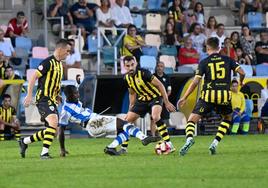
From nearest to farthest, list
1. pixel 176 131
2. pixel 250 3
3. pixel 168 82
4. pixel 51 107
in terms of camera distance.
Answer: pixel 51 107, pixel 168 82, pixel 176 131, pixel 250 3

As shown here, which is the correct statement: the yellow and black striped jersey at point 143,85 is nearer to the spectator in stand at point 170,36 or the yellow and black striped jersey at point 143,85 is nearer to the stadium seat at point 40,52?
the stadium seat at point 40,52

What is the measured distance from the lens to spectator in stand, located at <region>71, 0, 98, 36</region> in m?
30.7

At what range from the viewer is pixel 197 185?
42.5 ft

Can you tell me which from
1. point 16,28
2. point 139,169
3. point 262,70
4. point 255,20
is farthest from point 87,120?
point 255,20

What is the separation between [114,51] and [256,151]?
10678 mm

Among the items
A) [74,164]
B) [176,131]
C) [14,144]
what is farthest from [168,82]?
[74,164]

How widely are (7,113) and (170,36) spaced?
20.4 ft

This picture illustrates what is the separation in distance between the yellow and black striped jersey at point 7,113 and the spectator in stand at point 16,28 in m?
Answer: 2.74

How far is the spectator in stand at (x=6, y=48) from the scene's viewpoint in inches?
1140

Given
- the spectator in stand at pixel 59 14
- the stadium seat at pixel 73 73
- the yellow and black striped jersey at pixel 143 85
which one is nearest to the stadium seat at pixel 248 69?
the stadium seat at pixel 73 73

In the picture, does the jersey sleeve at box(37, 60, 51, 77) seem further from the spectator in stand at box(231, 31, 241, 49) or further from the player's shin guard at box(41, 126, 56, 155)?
the spectator in stand at box(231, 31, 241, 49)

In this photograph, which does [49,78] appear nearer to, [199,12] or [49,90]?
[49,90]

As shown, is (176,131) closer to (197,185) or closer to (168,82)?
(168,82)

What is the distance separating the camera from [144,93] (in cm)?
1912
